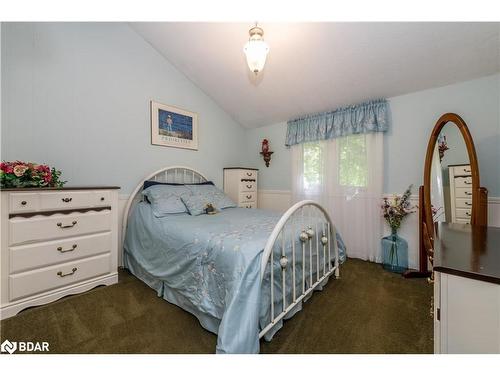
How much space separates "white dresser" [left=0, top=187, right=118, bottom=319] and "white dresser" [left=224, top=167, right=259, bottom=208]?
1.81 m

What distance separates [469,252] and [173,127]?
3.12 meters

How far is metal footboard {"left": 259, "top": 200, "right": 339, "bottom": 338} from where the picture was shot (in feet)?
4.28

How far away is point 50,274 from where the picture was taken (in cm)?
173

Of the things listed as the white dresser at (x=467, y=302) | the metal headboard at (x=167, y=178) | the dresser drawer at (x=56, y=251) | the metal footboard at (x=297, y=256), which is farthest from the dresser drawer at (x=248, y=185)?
the white dresser at (x=467, y=302)

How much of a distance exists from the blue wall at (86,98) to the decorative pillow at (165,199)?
383 mm

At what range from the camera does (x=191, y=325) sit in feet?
4.95

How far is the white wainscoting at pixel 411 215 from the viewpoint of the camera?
211cm

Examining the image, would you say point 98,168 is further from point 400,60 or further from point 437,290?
point 400,60

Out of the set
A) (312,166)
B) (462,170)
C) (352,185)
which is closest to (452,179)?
(462,170)

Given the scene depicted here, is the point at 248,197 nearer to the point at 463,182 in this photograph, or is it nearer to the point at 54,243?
the point at 54,243

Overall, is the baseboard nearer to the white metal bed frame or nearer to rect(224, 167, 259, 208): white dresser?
the white metal bed frame

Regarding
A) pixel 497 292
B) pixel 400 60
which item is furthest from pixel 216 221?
Result: pixel 400 60

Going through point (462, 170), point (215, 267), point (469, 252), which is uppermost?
point (462, 170)
